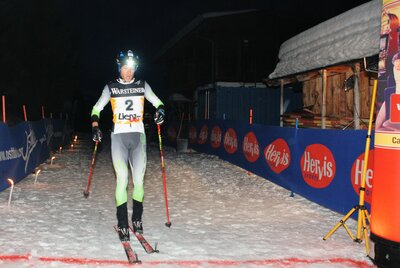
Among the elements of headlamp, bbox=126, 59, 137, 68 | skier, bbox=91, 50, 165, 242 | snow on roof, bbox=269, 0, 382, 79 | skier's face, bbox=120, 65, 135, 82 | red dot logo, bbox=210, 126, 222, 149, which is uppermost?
snow on roof, bbox=269, 0, 382, 79

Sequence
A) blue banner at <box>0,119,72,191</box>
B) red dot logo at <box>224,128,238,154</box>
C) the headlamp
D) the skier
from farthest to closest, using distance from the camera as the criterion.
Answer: red dot logo at <box>224,128,238,154</box>, blue banner at <box>0,119,72,191</box>, the headlamp, the skier

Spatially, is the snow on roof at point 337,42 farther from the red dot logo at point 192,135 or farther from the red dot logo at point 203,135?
the red dot logo at point 192,135

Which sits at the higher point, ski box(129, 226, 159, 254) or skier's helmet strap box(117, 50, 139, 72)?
skier's helmet strap box(117, 50, 139, 72)

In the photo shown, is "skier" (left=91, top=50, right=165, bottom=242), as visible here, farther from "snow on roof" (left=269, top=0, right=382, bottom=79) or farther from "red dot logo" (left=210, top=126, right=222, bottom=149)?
"red dot logo" (left=210, top=126, right=222, bottom=149)

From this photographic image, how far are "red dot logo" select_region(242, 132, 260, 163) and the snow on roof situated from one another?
3.26 m

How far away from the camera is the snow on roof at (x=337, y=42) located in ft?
38.2

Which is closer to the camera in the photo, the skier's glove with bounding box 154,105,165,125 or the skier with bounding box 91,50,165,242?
the skier with bounding box 91,50,165,242

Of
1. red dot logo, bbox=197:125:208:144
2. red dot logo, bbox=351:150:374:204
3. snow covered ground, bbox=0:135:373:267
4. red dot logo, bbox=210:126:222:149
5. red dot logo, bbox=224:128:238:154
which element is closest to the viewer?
snow covered ground, bbox=0:135:373:267

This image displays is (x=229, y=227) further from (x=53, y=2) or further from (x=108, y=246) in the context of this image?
(x=53, y=2)

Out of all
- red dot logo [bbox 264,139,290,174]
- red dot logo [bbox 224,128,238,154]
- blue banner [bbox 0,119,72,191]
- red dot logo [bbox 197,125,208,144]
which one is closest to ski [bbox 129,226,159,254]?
blue banner [bbox 0,119,72,191]

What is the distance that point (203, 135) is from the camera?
66.7ft

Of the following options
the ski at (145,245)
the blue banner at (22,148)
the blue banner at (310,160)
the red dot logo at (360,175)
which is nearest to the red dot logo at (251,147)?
the blue banner at (310,160)

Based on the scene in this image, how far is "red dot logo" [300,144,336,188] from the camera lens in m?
8.00

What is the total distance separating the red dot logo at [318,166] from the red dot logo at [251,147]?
3.28 meters
